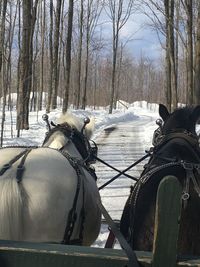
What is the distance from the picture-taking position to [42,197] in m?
2.69

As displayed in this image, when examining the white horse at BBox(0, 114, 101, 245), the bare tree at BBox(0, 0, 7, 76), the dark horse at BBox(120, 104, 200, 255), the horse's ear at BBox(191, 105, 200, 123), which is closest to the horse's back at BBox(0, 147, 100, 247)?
the white horse at BBox(0, 114, 101, 245)

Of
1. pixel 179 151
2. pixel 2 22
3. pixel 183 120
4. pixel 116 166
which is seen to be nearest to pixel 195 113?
pixel 183 120

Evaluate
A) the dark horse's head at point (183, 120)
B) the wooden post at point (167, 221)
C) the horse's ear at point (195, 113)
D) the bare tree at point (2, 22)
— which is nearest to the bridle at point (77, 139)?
the dark horse's head at point (183, 120)

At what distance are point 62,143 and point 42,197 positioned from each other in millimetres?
1494

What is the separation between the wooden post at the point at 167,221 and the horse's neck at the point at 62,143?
266cm

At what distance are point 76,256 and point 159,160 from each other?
1999mm

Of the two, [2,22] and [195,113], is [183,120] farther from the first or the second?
[2,22]

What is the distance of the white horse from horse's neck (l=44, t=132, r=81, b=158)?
867mm

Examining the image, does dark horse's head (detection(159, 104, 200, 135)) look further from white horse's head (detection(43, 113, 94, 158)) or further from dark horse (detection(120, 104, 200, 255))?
white horse's head (detection(43, 113, 94, 158))

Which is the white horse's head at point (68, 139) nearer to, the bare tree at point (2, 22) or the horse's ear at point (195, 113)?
the horse's ear at point (195, 113)

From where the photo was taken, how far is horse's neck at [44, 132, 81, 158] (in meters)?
4.12

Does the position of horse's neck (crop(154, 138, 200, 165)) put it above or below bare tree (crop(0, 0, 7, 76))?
below

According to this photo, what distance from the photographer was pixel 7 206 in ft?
8.36

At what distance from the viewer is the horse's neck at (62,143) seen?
412 cm
